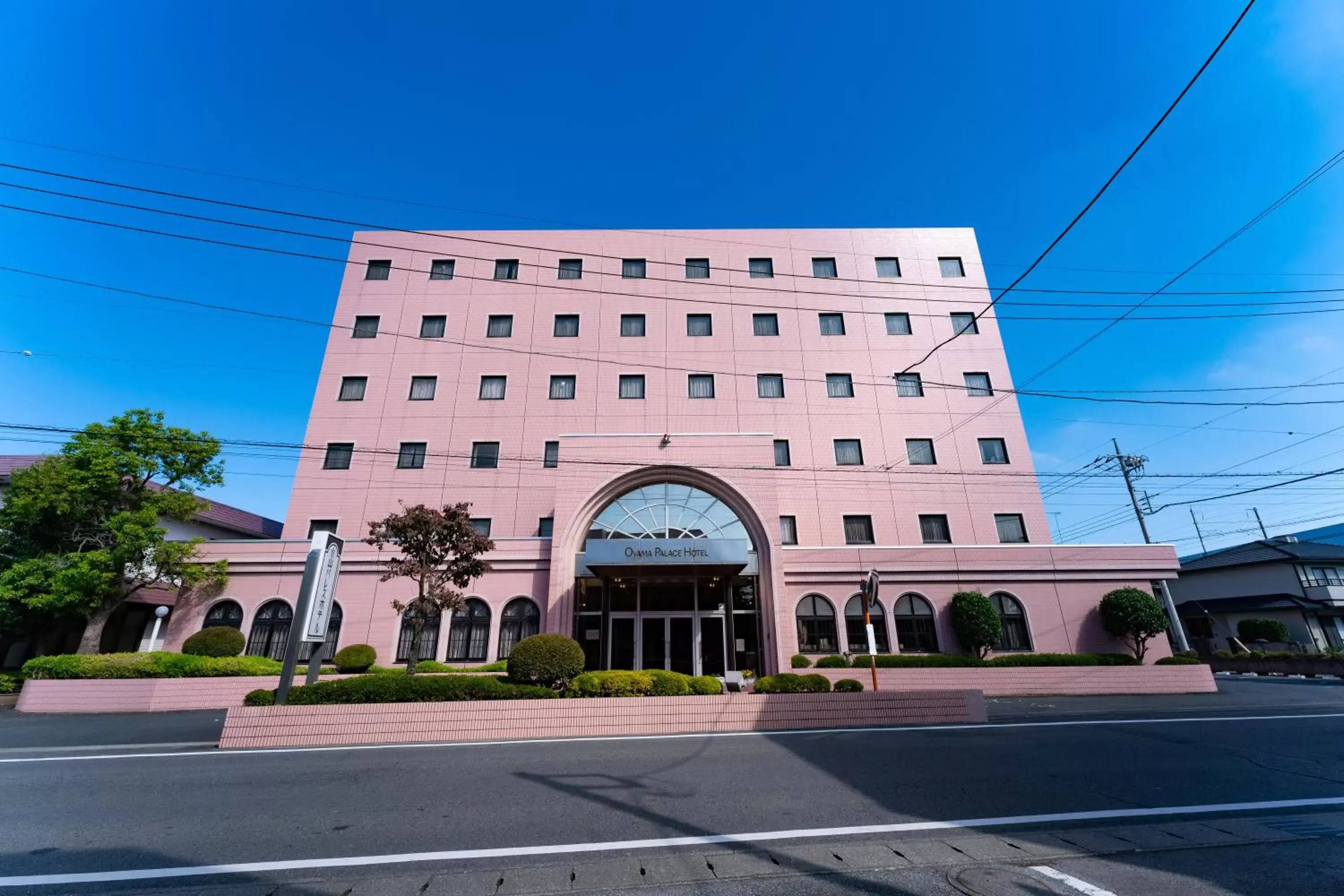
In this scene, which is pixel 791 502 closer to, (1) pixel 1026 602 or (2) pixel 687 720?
(1) pixel 1026 602

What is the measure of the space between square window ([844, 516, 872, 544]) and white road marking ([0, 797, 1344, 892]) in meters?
16.4

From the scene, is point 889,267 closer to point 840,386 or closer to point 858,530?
point 840,386

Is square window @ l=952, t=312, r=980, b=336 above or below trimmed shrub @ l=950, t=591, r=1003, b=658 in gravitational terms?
above

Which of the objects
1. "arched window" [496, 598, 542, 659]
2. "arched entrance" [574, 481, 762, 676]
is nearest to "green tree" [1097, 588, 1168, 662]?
"arched entrance" [574, 481, 762, 676]

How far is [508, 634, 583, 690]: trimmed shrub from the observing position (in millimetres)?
11547

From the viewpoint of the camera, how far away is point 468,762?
25.8ft

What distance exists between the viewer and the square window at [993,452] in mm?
23734

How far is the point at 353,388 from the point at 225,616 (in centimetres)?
1020

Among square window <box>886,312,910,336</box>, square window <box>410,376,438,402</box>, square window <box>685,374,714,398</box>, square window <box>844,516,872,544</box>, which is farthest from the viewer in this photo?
square window <box>886,312,910,336</box>

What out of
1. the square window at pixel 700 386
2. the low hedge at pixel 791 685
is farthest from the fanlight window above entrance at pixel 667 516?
the low hedge at pixel 791 685

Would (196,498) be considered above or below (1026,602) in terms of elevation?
above

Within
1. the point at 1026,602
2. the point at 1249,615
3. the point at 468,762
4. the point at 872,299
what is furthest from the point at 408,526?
the point at 1249,615

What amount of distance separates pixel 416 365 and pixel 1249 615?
4712 cm

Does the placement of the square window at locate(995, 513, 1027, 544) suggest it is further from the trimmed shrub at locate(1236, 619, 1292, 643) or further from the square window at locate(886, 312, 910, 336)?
the trimmed shrub at locate(1236, 619, 1292, 643)
